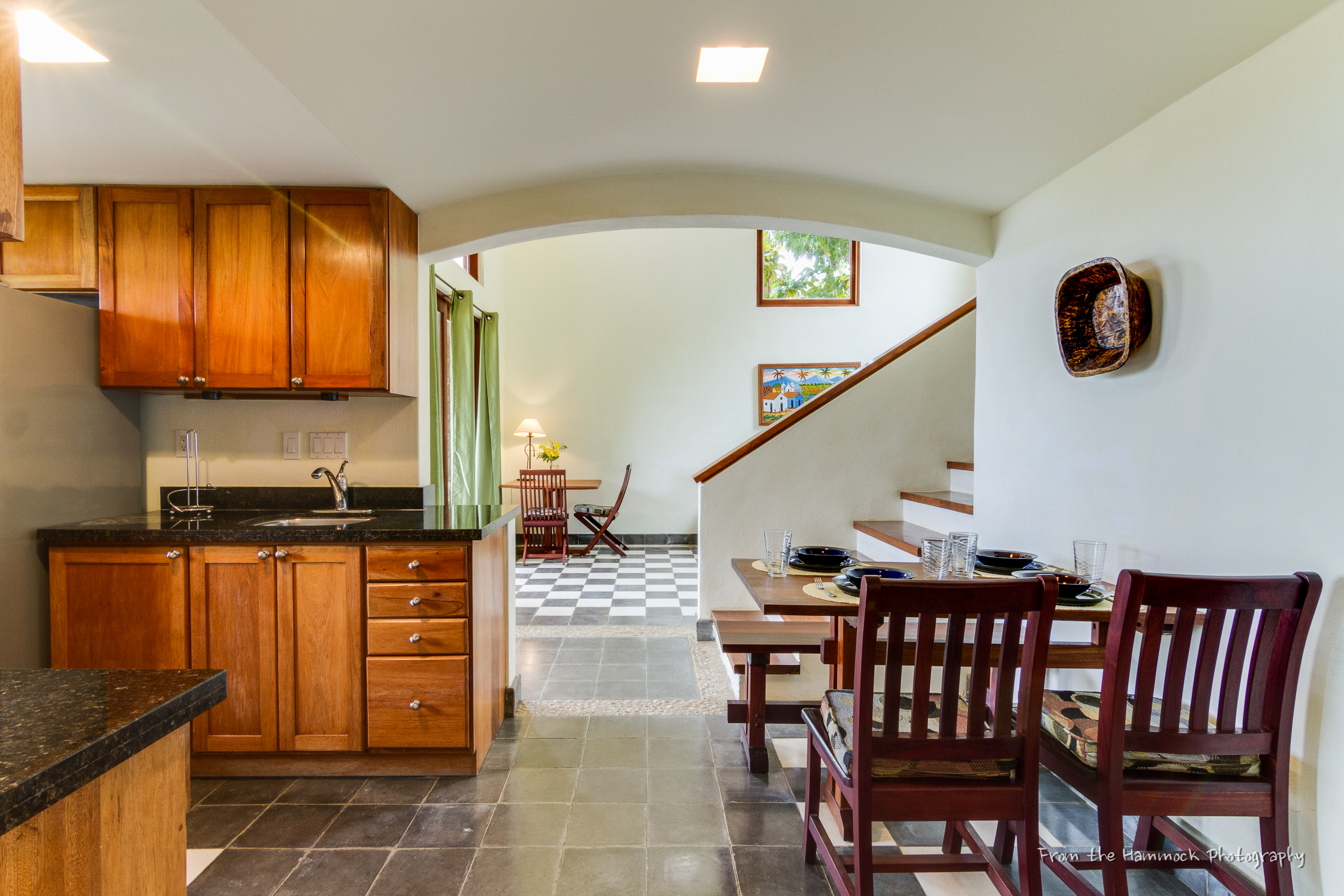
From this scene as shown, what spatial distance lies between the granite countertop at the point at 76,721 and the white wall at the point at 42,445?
1.82 meters

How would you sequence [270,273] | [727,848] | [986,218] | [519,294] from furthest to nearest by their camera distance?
1. [519,294]
2. [986,218]
3. [270,273]
4. [727,848]

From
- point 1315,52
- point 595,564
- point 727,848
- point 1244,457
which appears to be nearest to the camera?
point 1315,52

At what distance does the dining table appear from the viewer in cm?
191

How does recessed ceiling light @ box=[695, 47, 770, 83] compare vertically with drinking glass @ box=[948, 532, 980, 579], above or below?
above

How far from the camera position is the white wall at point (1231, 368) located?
159cm

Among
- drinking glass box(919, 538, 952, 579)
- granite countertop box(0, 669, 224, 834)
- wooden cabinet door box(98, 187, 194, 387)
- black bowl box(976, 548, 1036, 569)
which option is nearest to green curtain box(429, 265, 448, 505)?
wooden cabinet door box(98, 187, 194, 387)

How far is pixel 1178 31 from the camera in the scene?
173 centimetres

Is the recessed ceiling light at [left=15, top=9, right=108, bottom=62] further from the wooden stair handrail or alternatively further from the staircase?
the staircase

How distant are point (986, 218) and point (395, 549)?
2.79m

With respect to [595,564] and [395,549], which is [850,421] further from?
[595,564]

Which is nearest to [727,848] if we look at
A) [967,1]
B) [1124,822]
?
[1124,822]

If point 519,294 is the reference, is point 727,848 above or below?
below

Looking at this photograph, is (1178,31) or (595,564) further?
(595,564)

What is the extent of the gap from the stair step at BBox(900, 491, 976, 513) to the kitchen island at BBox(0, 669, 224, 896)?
3118 mm
